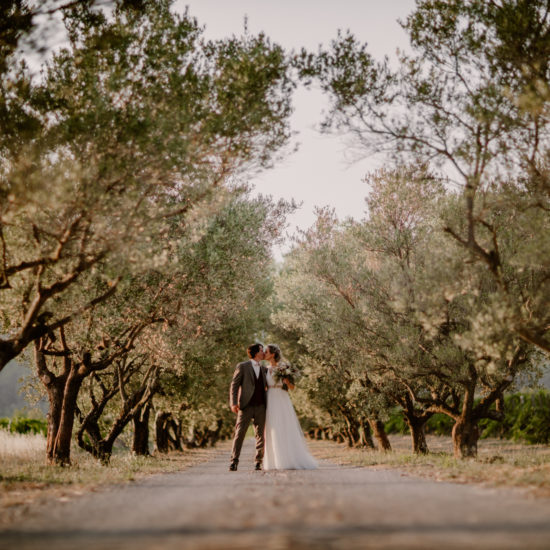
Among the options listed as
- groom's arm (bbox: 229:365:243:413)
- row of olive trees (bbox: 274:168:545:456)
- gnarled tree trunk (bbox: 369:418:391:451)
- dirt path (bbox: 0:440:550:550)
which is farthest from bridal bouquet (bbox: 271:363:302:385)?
gnarled tree trunk (bbox: 369:418:391:451)

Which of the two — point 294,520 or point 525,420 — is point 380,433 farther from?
point 294,520

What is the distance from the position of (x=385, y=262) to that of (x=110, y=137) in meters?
10.4

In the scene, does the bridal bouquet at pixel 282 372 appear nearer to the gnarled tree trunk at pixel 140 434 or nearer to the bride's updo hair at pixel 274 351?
the bride's updo hair at pixel 274 351

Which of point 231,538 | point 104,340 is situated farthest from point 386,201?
point 231,538

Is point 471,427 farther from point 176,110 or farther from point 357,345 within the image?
point 176,110

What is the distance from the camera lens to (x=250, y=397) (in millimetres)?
16359

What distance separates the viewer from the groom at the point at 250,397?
16.2 metres

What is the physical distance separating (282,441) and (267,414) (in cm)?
84

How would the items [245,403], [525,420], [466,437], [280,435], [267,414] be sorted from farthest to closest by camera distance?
[525,420], [466,437], [267,414], [280,435], [245,403]

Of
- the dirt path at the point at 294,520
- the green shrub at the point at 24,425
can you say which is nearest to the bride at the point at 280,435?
the dirt path at the point at 294,520

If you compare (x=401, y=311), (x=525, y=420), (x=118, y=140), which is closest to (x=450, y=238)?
(x=401, y=311)

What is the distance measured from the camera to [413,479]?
11578mm

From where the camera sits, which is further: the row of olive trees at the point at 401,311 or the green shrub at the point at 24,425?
the green shrub at the point at 24,425

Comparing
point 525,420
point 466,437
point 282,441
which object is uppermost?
point 282,441
